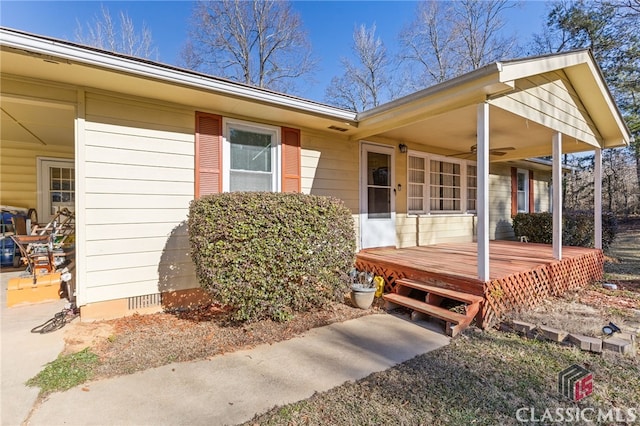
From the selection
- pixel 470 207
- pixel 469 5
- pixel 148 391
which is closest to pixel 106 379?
pixel 148 391

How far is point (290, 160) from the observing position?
4.96 meters

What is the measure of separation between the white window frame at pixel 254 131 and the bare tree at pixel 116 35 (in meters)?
10.0

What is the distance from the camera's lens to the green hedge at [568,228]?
821 centimetres

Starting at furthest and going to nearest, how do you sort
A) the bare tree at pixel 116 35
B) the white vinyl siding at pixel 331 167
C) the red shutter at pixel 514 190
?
the bare tree at pixel 116 35
the red shutter at pixel 514 190
the white vinyl siding at pixel 331 167

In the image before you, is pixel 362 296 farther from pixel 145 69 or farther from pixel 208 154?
pixel 145 69

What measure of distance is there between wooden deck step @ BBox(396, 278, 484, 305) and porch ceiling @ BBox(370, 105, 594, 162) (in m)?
2.29

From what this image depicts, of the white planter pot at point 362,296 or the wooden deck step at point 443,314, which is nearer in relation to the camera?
the wooden deck step at point 443,314

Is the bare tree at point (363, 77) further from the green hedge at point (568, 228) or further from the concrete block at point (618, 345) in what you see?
the concrete block at point (618, 345)

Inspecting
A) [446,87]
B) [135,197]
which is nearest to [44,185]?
[135,197]

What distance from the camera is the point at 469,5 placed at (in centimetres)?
1656

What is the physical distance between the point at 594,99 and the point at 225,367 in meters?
7.42

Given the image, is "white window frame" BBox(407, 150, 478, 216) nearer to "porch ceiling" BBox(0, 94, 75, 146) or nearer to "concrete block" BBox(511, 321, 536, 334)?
"concrete block" BBox(511, 321, 536, 334)

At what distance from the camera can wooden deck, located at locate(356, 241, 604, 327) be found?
3.68 meters

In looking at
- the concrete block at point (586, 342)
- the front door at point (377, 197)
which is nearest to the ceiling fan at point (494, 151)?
the front door at point (377, 197)
